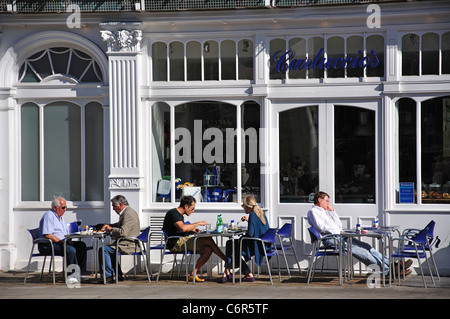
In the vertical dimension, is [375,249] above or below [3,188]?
below

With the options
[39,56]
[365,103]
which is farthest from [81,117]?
[365,103]

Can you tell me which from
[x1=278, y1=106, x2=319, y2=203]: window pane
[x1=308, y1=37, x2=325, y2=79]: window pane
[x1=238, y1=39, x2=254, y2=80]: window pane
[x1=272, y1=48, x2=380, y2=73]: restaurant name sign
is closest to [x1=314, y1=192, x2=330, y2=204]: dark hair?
[x1=278, y1=106, x2=319, y2=203]: window pane

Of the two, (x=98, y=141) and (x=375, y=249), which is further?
(x=98, y=141)

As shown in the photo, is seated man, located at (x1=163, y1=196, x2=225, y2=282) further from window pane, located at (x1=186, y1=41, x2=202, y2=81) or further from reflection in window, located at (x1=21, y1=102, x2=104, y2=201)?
window pane, located at (x1=186, y1=41, x2=202, y2=81)

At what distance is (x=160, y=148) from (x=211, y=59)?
1793 millimetres

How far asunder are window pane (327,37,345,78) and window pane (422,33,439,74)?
1.32 meters

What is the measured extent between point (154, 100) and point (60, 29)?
206 centimetres

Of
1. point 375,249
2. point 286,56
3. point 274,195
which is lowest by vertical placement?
point 375,249

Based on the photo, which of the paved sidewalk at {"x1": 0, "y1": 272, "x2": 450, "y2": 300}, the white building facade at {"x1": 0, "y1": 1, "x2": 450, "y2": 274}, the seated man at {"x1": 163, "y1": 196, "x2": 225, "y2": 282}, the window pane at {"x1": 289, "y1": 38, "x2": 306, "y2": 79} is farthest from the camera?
the window pane at {"x1": 289, "y1": 38, "x2": 306, "y2": 79}

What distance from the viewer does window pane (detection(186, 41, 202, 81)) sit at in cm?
1271

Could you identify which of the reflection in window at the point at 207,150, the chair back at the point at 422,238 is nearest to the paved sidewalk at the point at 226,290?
the chair back at the point at 422,238

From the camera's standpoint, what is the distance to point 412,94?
12070 mm

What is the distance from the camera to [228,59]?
1264 cm

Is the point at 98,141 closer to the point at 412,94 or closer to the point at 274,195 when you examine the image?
the point at 274,195
